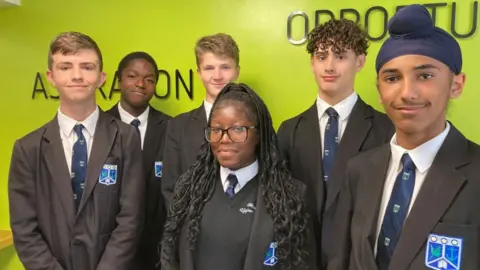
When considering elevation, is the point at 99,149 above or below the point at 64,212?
above

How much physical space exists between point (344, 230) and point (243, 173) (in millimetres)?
376

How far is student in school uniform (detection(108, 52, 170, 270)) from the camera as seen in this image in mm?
2223

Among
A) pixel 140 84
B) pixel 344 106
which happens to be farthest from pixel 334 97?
pixel 140 84

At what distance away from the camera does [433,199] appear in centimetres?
113

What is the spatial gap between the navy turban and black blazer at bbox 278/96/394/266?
57 centimetres

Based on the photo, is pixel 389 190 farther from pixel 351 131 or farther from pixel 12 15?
pixel 12 15

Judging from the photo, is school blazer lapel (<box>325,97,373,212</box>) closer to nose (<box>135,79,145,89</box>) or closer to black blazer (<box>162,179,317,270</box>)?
black blazer (<box>162,179,317,270</box>)

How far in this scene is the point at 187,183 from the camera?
1588mm

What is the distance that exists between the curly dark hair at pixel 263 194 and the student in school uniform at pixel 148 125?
66 cm

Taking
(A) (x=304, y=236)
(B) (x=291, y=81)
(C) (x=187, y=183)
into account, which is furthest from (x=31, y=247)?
(B) (x=291, y=81)

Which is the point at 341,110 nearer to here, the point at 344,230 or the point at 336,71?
the point at 336,71

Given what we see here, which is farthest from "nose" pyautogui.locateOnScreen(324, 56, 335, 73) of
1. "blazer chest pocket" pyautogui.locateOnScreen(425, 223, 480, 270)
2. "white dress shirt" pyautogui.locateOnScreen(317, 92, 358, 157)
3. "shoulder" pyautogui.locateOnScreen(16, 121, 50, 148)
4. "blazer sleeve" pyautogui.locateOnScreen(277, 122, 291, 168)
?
"shoulder" pyautogui.locateOnScreen(16, 121, 50, 148)

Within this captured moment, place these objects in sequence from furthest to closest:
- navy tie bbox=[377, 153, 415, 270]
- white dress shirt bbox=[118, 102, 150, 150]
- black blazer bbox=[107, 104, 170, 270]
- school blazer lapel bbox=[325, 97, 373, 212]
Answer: white dress shirt bbox=[118, 102, 150, 150] → black blazer bbox=[107, 104, 170, 270] → school blazer lapel bbox=[325, 97, 373, 212] → navy tie bbox=[377, 153, 415, 270]

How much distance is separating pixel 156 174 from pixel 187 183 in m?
0.69
